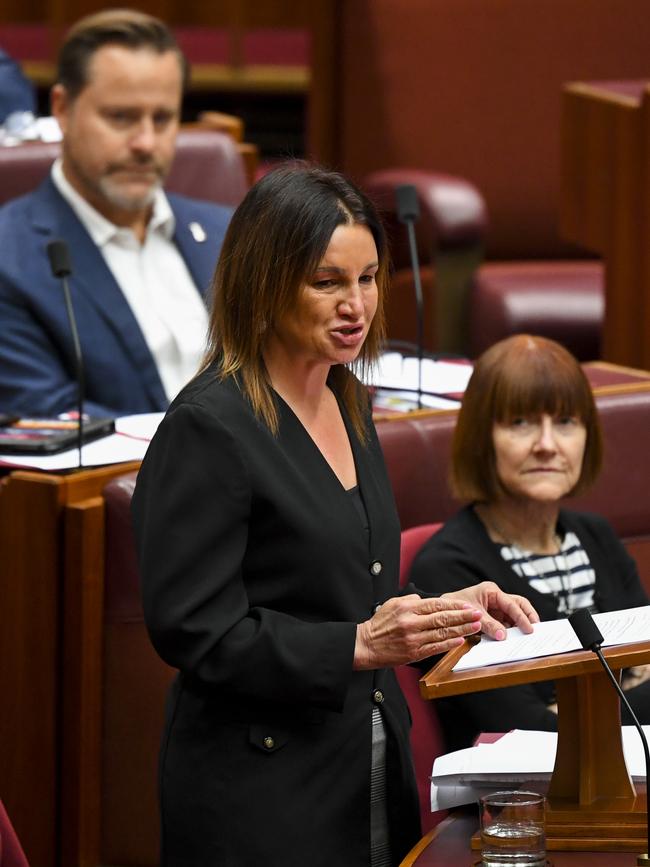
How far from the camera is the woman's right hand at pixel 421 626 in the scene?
4.15 ft

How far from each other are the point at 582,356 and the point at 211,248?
1.13 m

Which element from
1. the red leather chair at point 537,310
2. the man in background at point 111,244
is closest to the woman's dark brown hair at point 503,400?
the man in background at point 111,244

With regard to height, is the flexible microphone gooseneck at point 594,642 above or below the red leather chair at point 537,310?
above

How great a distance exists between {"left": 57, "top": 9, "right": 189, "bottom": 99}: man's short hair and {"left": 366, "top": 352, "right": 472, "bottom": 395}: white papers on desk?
2.38ft

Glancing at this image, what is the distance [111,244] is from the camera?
9.46 ft

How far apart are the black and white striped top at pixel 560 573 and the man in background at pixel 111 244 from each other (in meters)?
0.81

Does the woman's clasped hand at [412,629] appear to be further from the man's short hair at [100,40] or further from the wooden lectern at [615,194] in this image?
the wooden lectern at [615,194]

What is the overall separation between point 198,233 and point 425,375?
1.92ft

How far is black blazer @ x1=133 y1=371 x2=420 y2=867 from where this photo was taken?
128 cm

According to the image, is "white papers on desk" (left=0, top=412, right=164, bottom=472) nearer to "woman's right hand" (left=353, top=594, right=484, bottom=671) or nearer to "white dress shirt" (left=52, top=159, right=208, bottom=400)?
"white dress shirt" (left=52, top=159, right=208, bottom=400)

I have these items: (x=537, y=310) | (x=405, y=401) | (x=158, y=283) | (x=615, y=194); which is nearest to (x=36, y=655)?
(x=405, y=401)

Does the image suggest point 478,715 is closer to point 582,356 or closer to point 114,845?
point 114,845

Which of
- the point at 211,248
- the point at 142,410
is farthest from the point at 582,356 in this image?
the point at 142,410

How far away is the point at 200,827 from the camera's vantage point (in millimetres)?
1351
